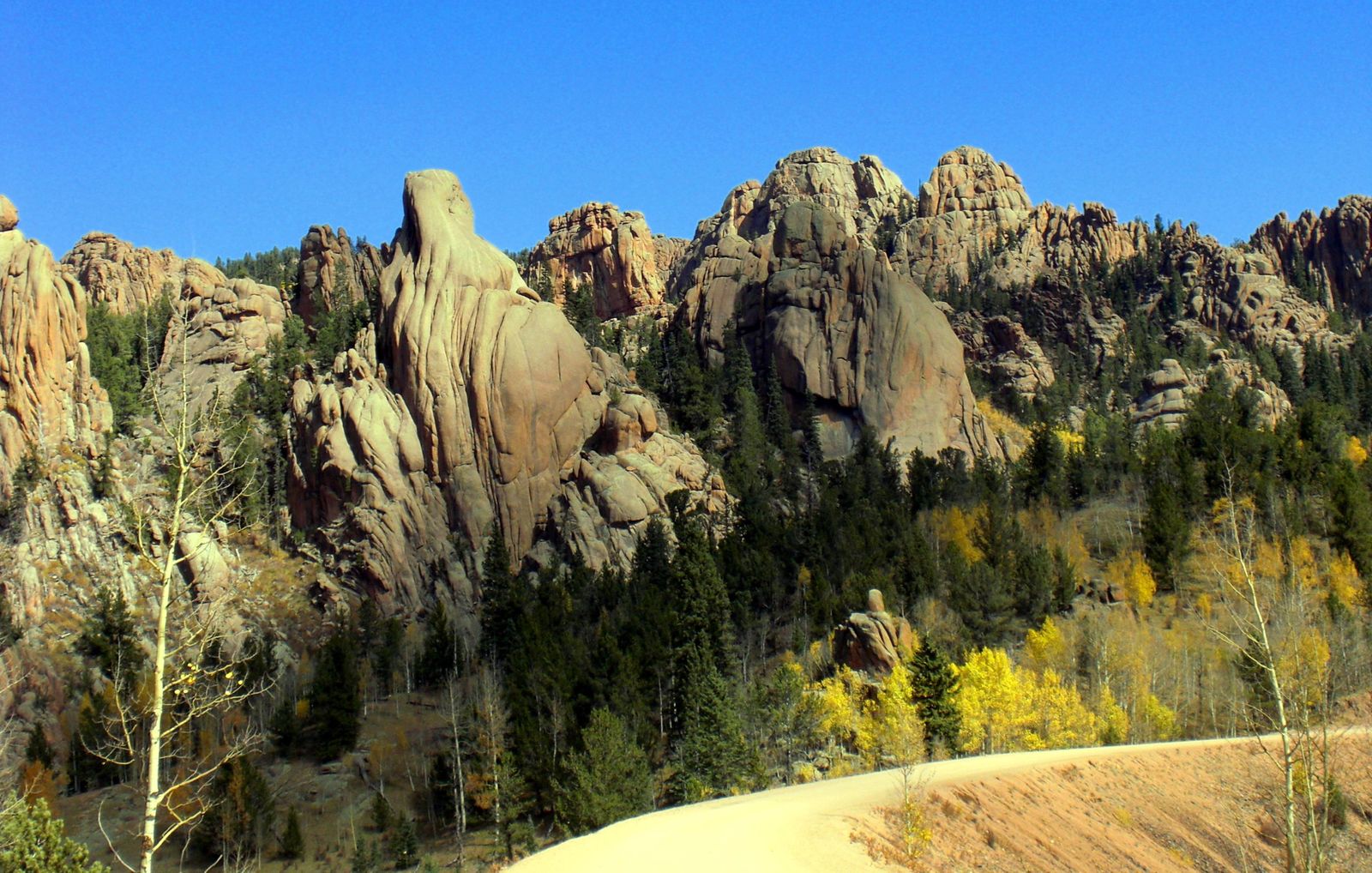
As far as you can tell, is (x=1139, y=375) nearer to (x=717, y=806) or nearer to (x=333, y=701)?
(x=333, y=701)

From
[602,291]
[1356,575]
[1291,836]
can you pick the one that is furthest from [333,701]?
[602,291]

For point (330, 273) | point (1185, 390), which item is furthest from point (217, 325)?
point (1185, 390)

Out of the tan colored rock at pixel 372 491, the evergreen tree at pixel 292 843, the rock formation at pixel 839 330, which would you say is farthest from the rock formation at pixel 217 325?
the evergreen tree at pixel 292 843

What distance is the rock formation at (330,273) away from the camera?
10812 cm

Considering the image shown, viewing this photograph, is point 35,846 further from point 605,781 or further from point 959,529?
point 959,529

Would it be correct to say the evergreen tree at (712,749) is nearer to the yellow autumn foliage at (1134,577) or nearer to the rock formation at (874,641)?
the rock formation at (874,641)

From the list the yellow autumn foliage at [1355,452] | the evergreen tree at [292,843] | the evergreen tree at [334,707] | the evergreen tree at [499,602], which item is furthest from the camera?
the yellow autumn foliage at [1355,452]

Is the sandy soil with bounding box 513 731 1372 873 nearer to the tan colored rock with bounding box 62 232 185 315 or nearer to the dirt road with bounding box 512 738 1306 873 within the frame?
the dirt road with bounding box 512 738 1306 873

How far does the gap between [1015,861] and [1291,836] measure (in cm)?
729

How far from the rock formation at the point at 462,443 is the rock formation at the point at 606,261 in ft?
134

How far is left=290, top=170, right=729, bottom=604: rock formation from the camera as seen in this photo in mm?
78750

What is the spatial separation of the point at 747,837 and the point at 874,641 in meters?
33.1

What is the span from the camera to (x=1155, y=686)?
5516 cm

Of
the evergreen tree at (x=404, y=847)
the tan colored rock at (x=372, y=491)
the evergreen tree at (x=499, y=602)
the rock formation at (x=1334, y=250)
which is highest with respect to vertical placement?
the rock formation at (x=1334, y=250)
